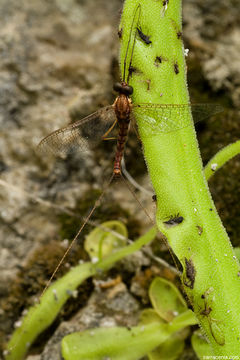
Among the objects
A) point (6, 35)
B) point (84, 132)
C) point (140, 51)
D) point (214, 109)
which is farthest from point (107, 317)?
point (6, 35)

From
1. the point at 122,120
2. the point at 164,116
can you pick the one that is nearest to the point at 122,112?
the point at 122,120

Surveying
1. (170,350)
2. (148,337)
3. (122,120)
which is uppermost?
(122,120)

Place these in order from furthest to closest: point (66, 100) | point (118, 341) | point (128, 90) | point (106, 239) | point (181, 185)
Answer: point (66, 100) < point (106, 239) < point (118, 341) < point (128, 90) < point (181, 185)

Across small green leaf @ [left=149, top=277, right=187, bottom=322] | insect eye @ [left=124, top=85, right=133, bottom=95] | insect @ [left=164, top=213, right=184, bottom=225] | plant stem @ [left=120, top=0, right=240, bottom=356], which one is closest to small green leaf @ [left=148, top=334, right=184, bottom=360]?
small green leaf @ [left=149, top=277, right=187, bottom=322]

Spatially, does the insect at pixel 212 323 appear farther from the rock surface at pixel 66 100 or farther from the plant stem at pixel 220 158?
the rock surface at pixel 66 100

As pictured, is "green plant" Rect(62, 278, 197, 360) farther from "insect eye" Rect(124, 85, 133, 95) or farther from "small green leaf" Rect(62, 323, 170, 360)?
"insect eye" Rect(124, 85, 133, 95)

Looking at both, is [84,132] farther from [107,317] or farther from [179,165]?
[107,317]

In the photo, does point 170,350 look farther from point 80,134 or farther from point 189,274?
point 80,134
